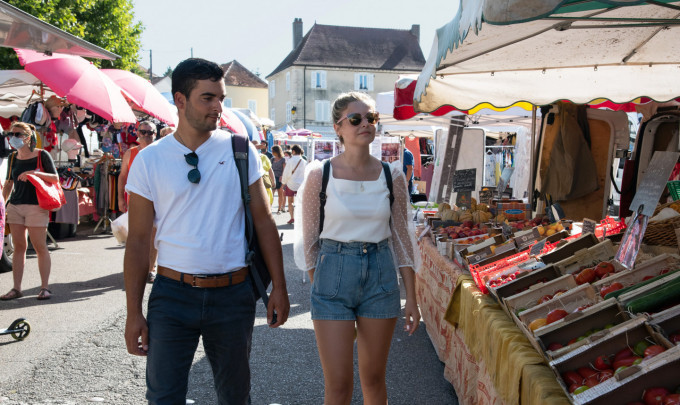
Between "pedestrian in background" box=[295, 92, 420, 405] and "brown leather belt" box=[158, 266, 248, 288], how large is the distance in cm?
56

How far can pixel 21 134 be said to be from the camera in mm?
7309

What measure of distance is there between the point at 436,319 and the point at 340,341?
266 centimetres

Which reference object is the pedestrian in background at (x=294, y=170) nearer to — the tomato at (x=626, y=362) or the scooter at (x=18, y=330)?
the scooter at (x=18, y=330)

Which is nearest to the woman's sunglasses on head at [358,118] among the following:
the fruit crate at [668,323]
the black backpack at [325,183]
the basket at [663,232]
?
the black backpack at [325,183]

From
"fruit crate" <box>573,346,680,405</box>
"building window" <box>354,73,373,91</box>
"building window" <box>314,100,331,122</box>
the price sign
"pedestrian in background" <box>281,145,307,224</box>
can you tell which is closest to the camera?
"fruit crate" <box>573,346,680,405</box>

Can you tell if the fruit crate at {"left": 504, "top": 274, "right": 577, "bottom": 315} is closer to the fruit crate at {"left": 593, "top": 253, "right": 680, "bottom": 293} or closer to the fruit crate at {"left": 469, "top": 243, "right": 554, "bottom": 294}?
the fruit crate at {"left": 593, "top": 253, "right": 680, "bottom": 293}

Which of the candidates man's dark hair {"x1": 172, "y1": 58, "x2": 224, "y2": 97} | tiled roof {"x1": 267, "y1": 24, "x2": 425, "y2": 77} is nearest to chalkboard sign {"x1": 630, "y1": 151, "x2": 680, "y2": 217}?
man's dark hair {"x1": 172, "y1": 58, "x2": 224, "y2": 97}

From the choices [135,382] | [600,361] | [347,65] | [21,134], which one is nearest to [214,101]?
[600,361]

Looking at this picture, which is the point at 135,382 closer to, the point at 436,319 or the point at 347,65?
the point at 436,319

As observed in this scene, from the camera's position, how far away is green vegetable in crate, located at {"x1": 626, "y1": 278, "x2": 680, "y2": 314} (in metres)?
2.70

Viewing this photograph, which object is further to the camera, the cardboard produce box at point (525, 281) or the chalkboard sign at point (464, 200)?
the chalkboard sign at point (464, 200)

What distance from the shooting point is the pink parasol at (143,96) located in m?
12.4

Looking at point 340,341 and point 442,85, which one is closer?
point 340,341

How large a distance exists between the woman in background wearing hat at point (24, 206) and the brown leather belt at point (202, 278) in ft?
16.7
